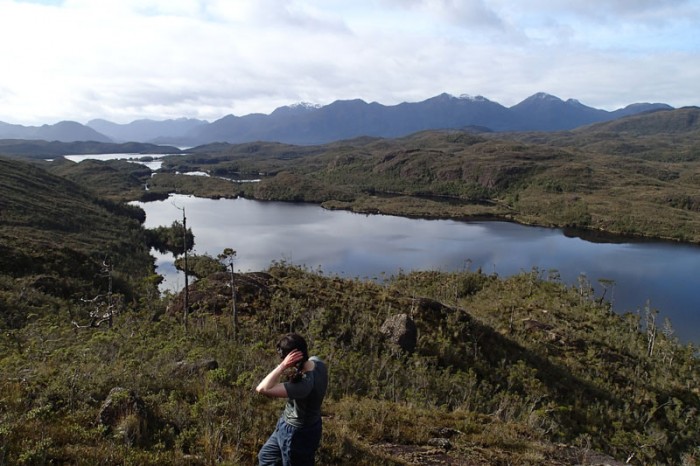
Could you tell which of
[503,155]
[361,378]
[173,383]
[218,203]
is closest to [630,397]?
[361,378]

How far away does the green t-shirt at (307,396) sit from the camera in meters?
4.86

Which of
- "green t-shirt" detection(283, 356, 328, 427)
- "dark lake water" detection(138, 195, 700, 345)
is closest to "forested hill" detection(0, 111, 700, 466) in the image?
"green t-shirt" detection(283, 356, 328, 427)

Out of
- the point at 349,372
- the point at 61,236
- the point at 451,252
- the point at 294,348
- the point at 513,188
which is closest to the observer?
the point at 294,348

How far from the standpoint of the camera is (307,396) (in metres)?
4.99

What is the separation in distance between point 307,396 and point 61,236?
212 ft

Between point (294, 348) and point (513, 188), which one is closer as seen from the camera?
point (294, 348)

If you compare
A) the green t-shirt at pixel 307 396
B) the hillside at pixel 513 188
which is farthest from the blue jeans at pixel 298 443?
the hillside at pixel 513 188

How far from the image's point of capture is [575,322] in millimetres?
29484

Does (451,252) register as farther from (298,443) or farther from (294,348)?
(294,348)

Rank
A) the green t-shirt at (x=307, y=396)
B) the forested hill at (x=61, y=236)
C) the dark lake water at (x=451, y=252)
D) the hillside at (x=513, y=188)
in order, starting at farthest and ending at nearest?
the hillside at (x=513, y=188) → the dark lake water at (x=451, y=252) → the forested hill at (x=61, y=236) → the green t-shirt at (x=307, y=396)

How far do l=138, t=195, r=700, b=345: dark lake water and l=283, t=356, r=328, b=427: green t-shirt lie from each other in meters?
38.9

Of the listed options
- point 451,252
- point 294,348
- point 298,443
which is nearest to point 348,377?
point 298,443

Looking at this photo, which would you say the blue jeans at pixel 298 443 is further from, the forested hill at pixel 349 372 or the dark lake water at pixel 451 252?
the dark lake water at pixel 451 252

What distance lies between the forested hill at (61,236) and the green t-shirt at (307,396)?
15758mm
